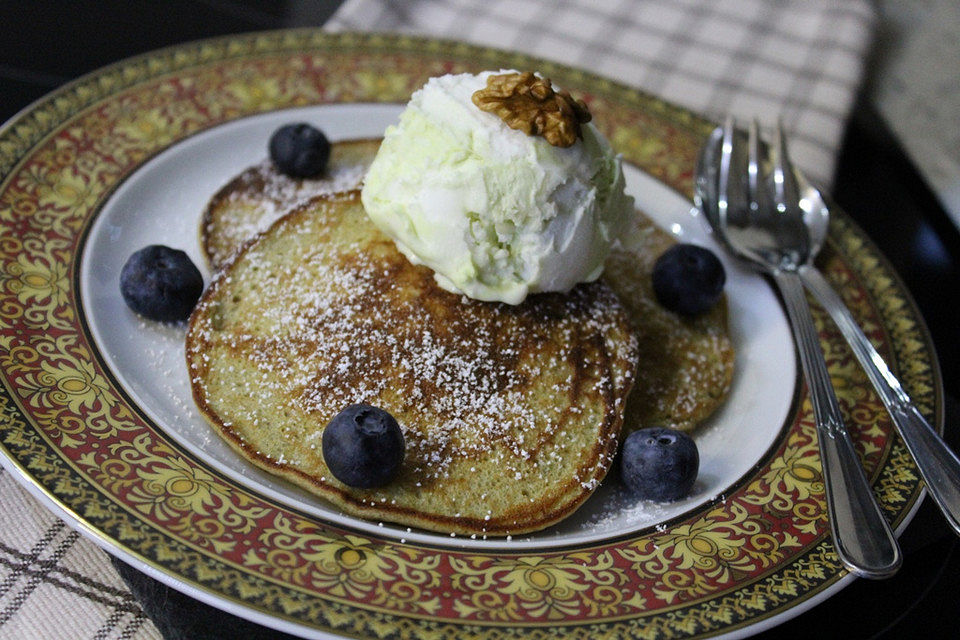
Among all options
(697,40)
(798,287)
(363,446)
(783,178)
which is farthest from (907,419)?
(697,40)

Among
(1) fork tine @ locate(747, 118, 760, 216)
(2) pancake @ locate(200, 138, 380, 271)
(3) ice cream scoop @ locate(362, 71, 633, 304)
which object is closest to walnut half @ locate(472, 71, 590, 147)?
(3) ice cream scoop @ locate(362, 71, 633, 304)

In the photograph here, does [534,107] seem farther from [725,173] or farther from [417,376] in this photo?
[725,173]

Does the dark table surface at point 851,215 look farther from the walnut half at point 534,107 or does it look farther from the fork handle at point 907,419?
the walnut half at point 534,107

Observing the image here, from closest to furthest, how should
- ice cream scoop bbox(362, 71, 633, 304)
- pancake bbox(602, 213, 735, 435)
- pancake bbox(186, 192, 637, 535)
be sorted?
pancake bbox(186, 192, 637, 535)
ice cream scoop bbox(362, 71, 633, 304)
pancake bbox(602, 213, 735, 435)

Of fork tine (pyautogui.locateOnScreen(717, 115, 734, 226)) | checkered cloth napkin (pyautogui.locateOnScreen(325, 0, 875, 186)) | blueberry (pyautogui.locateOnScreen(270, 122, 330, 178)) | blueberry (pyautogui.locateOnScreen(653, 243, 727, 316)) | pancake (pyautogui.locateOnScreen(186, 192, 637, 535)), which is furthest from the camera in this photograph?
checkered cloth napkin (pyautogui.locateOnScreen(325, 0, 875, 186))

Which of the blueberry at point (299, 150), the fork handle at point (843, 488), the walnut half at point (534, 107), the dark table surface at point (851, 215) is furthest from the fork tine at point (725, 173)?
the blueberry at point (299, 150)

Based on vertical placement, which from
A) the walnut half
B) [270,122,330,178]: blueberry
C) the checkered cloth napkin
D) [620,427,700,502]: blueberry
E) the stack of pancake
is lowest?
the checkered cloth napkin

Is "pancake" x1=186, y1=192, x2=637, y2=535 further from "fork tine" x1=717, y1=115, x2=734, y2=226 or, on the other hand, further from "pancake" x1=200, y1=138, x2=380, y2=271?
"fork tine" x1=717, y1=115, x2=734, y2=226
